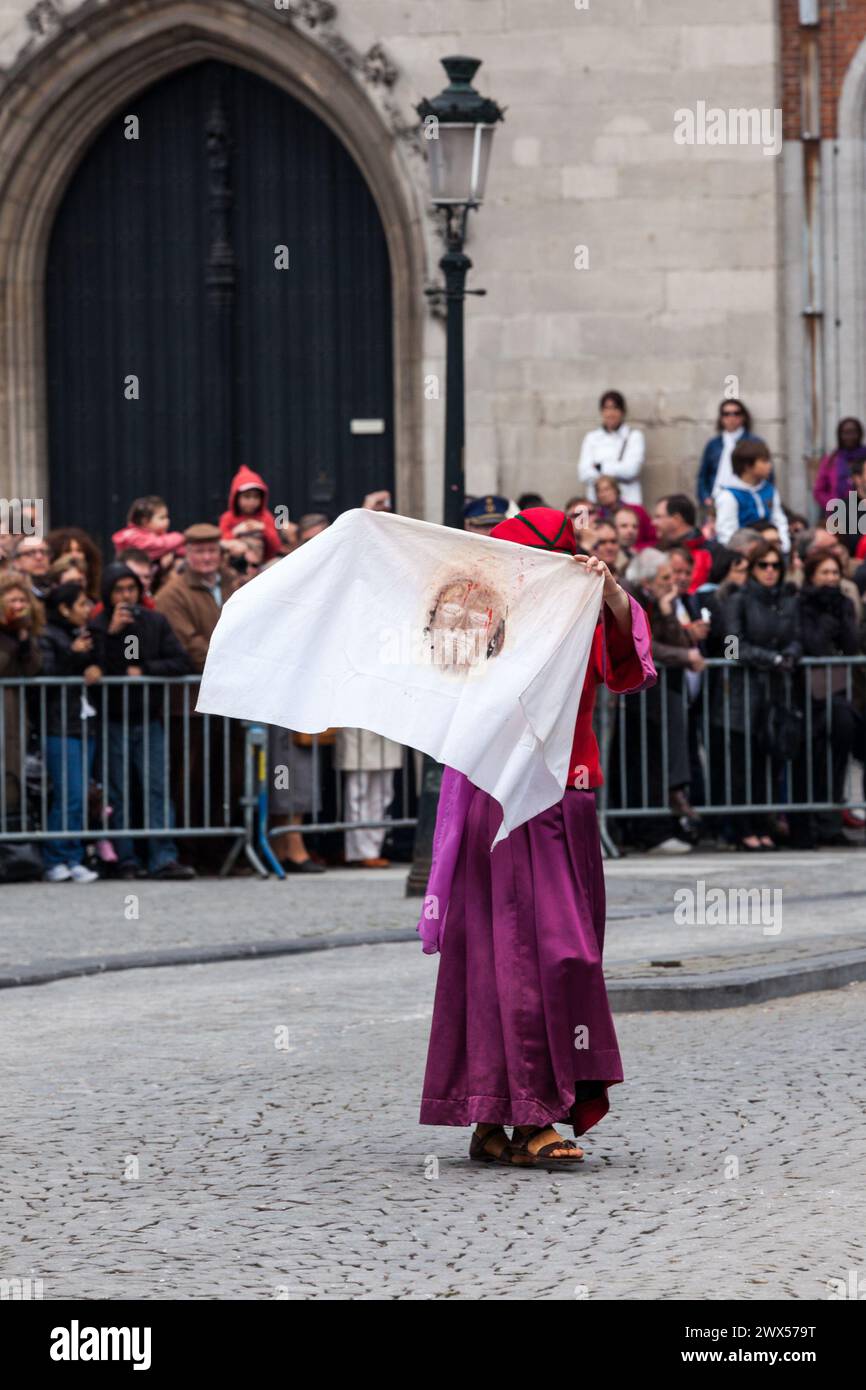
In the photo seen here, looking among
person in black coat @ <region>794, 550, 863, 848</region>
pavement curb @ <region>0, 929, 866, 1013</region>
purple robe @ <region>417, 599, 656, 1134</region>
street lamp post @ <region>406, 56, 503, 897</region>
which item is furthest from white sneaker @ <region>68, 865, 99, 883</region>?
purple robe @ <region>417, 599, 656, 1134</region>

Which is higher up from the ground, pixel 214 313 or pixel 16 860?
pixel 214 313

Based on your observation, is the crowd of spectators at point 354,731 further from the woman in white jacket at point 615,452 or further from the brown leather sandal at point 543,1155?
the brown leather sandal at point 543,1155

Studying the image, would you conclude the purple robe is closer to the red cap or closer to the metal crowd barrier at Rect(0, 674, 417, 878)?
the red cap

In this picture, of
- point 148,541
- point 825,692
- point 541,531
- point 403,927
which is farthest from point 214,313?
point 541,531

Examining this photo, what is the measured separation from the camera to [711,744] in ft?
52.2

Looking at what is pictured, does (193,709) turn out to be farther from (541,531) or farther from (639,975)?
(541,531)

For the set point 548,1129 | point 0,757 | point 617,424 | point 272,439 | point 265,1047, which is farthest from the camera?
point 272,439

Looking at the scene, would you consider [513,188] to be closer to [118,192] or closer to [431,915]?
[118,192]

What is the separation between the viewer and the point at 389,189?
66.0ft

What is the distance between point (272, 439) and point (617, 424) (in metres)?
3.05

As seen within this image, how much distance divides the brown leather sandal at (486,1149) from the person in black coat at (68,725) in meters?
7.68

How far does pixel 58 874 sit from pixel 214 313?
727 cm
